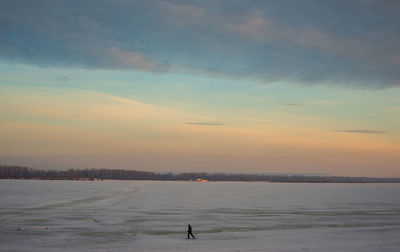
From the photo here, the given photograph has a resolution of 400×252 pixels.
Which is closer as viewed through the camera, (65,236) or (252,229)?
(65,236)

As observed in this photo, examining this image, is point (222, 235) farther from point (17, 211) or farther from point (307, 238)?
point (17, 211)

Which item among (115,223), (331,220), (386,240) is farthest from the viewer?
(331,220)

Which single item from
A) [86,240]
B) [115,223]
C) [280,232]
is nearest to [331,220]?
[280,232]

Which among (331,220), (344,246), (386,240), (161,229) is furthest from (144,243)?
(331,220)

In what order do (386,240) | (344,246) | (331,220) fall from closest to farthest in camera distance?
1. (344,246)
2. (386,240)
3. (331,220)

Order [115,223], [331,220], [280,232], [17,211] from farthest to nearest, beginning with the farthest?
1. [17,211]
2. [331,220]
3. [115,223]
4. [280,232]

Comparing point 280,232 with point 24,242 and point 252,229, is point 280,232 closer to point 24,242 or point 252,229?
point 252,229

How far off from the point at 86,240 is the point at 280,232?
399 inches

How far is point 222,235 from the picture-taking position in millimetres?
20094

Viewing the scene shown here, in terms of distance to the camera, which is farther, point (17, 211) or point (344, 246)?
point (17, 211)

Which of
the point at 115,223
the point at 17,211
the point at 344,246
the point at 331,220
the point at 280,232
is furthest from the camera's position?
the point at 17,211

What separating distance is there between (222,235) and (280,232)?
136 inches

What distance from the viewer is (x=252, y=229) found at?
73.3 ft

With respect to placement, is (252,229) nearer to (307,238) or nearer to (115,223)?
(307,238)
